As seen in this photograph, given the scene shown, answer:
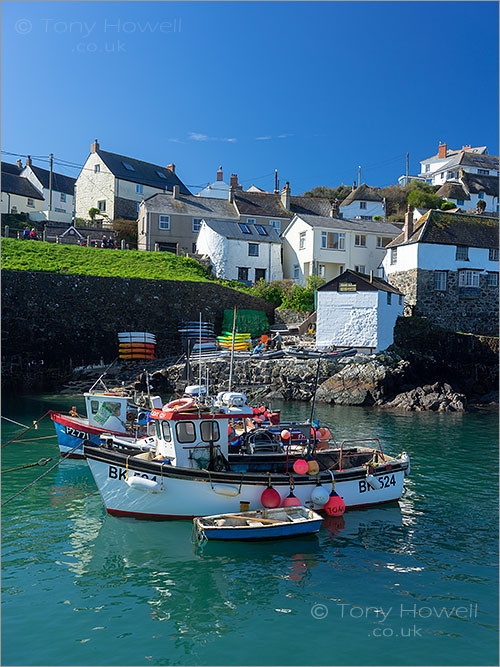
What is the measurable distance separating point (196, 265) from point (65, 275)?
12.1 metres

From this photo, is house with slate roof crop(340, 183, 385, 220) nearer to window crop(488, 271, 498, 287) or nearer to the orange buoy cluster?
window crop(488, 271, 498, 287)

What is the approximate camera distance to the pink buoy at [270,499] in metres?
12.3

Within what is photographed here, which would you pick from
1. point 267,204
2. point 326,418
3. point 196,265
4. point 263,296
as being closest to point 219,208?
point 267,204

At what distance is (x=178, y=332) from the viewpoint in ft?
128

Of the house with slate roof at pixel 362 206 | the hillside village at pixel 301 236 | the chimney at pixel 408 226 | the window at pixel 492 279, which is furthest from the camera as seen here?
the house with slate roof at pixel 362 206

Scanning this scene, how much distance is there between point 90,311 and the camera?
36.3 metres

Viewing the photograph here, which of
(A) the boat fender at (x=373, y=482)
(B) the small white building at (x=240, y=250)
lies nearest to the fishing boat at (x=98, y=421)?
(A) the boat fender at (x=373, y=482)

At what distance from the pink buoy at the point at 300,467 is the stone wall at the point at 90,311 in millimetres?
25870

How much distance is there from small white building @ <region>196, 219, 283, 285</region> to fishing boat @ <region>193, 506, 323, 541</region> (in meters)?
35.1

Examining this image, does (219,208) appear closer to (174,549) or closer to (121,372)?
(121,372)

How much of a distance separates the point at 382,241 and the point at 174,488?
134ft

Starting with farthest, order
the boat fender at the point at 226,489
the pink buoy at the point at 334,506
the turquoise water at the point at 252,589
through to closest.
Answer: the pink buoy at the point at 334,506, the boat fender at the point at 226,489, the turquoise water at the point at 252,589

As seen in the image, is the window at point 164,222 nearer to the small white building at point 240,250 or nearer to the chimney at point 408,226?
the small white building at point 240,250

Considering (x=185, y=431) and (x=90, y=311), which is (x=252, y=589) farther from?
(x=90, y=311)
